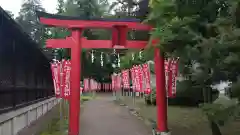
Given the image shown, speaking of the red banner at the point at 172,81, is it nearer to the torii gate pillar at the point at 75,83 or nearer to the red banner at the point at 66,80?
the torii gate pillar at the point at 75,83

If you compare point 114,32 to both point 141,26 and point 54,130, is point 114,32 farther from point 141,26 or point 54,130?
point 54,130

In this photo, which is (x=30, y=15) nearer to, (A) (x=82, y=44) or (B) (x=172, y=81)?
(A) (x=82, y=44)

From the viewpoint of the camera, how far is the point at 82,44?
12.8 m

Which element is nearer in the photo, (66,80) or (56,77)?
(66,80)

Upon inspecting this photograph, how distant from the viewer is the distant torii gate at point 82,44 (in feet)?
40.0

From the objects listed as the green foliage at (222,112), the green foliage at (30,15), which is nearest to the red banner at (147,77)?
the green foliage at (222,112)

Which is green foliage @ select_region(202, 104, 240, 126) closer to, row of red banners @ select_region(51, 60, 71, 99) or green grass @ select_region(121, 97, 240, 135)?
green grass @ select_region(121, 97, 240, 135)

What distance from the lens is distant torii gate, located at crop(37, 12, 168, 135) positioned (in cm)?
1220

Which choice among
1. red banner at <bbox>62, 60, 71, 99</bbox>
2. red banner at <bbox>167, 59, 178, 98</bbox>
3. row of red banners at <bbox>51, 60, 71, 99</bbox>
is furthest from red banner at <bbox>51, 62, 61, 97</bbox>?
red banner at <bbox>167, 59, 178, 98</bbox>

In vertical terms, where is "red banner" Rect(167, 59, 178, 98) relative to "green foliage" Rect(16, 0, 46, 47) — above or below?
below

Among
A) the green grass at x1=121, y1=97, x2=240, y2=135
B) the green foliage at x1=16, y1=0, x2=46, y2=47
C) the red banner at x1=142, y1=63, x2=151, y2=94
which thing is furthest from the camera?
the green foliage at x1=16, y1=0, x2=46, y2=47

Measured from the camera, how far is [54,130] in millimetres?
13047

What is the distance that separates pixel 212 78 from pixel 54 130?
7.44 meters

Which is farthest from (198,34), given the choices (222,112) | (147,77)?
(147,77)
